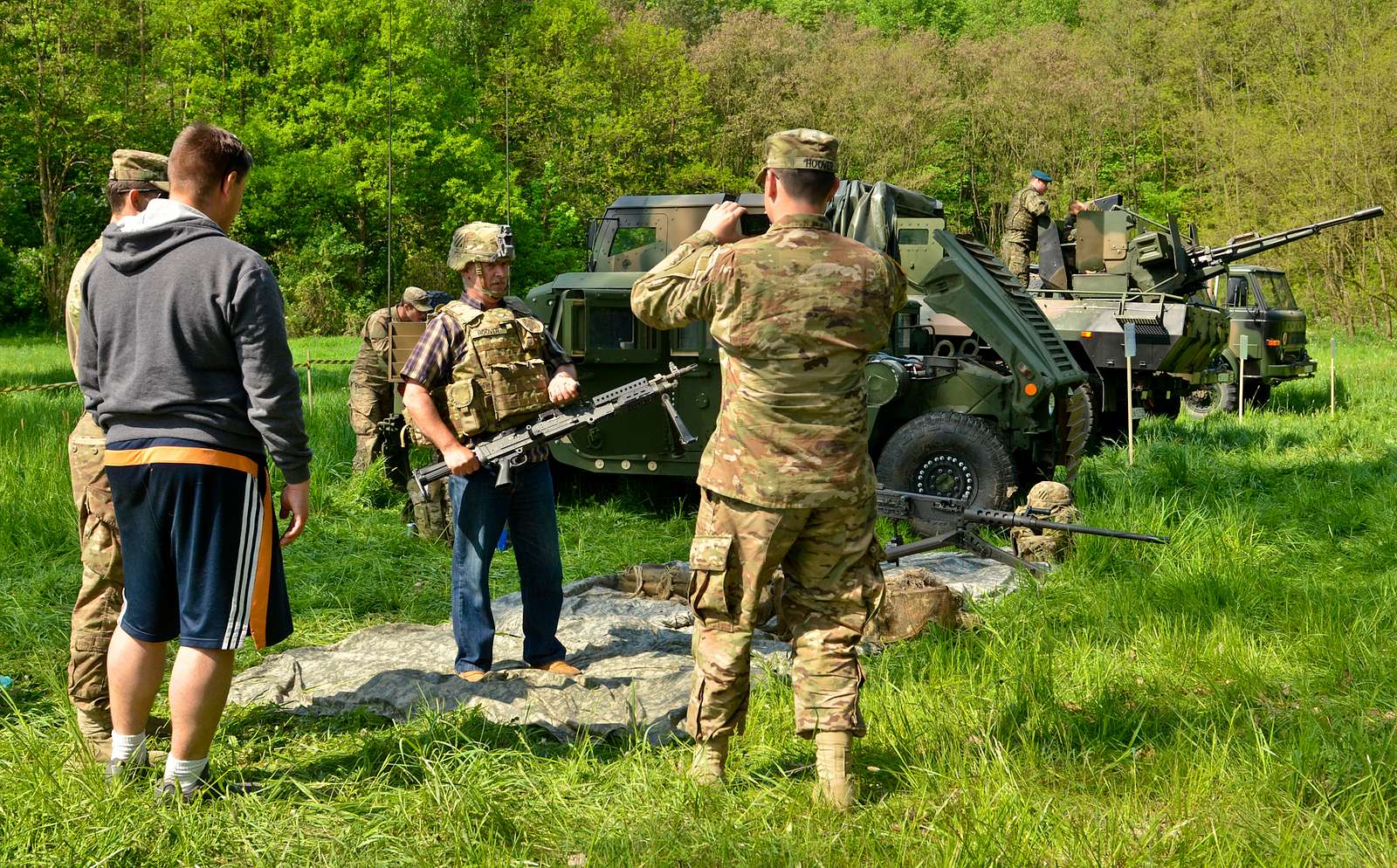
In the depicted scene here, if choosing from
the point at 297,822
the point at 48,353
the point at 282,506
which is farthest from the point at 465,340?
the point at 48,353

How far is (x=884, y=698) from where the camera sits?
429 centimetres

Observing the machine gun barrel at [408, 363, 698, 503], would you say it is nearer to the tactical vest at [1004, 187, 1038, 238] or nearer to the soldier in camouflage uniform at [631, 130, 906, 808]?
the soldier in camouflage uniform at [631, 130, 906, 808]

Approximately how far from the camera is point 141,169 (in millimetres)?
3898

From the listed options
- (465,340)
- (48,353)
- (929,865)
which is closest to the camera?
(929,865)

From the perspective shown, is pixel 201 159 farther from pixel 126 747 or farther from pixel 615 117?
pixel 615 117

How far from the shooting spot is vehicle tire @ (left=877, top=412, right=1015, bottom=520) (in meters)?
7.74

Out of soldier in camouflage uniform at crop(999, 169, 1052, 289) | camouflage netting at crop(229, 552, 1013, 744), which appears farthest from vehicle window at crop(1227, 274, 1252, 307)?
camouflage netting at crop(229, 552, 1013, 744)

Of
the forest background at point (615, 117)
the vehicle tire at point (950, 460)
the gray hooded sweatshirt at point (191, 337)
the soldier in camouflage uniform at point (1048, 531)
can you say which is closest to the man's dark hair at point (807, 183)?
the gray hooded sweatshirt at point (191, 337)

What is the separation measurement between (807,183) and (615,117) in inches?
1395

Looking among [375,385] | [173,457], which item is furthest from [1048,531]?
[375,385]

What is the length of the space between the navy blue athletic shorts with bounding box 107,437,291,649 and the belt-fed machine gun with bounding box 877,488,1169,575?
3429mm

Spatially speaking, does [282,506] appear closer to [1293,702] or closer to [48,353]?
[1293,702]

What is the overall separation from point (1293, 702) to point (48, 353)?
76.4 feet

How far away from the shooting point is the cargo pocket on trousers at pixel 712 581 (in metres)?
3.40
